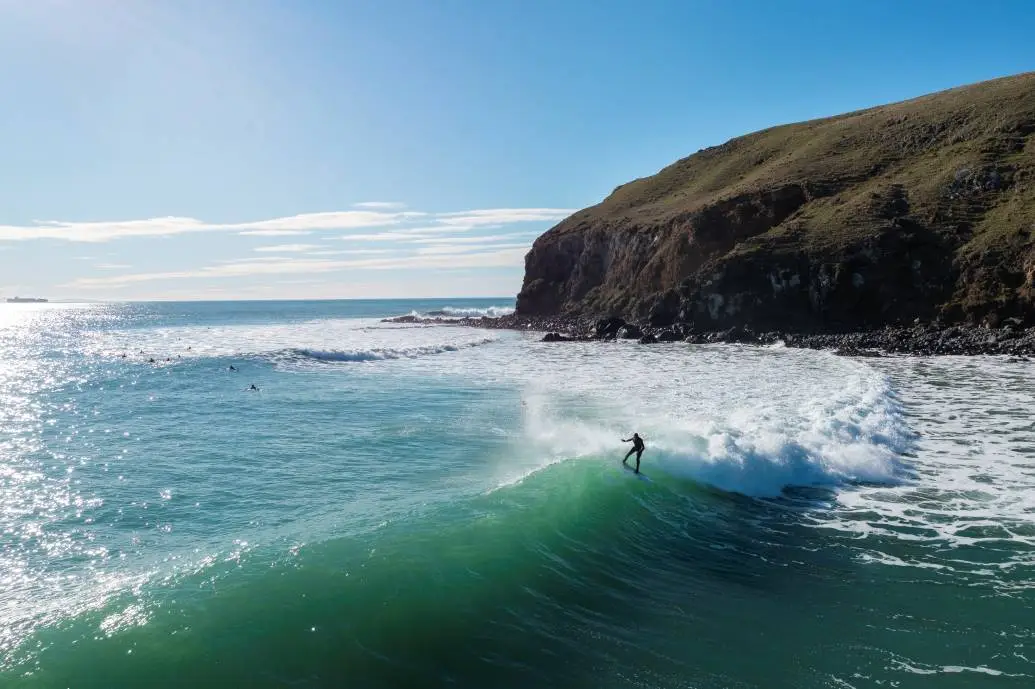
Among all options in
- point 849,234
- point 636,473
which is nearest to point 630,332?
point 849,234

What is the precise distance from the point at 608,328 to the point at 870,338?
2137cm

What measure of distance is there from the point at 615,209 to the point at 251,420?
7070 cm

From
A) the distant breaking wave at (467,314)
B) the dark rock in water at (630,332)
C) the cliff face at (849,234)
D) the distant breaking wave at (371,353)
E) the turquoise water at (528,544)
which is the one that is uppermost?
the cliff face at (849,234)

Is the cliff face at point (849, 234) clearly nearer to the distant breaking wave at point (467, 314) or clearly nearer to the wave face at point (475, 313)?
the wave face at point (475, 313)

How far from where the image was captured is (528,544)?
1228 cm

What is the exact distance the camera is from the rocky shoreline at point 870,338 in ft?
131

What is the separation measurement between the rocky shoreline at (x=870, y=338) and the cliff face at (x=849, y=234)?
1520 millimetres

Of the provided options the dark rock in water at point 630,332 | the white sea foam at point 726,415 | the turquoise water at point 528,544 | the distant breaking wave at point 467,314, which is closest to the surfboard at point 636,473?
the turquoise water at point 528,544

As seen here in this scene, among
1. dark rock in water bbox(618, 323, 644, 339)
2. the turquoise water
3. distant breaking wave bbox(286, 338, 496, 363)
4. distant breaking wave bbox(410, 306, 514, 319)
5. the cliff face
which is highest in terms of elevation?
the cliff face

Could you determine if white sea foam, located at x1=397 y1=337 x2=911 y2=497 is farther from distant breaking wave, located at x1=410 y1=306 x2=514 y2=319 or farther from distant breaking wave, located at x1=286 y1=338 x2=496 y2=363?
distant breaking wave, located at x1=410 y1=306 x2=514 y2=319

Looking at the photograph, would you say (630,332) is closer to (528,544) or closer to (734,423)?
(734,423)

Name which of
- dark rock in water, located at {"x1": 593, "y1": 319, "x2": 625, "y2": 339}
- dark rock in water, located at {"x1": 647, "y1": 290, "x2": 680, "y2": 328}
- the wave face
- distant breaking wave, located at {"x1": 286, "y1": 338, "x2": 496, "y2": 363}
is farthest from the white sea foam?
the wave face

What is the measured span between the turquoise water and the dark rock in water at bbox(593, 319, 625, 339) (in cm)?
3220

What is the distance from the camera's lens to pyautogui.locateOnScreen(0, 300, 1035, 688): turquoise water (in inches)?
340
